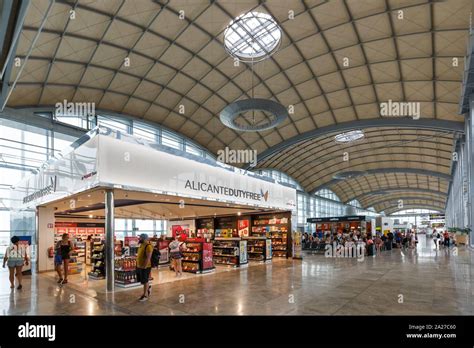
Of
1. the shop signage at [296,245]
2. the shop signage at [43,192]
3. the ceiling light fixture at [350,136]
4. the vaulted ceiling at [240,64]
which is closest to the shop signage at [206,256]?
the shop signage at [43,192]

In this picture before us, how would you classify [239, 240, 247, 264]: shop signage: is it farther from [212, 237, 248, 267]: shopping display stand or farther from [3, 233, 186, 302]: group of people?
[3, 233, 186, 302]: group of people

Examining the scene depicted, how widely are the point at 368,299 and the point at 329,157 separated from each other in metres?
35.5

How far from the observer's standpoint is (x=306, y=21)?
18234 mm

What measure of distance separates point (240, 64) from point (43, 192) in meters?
14.9

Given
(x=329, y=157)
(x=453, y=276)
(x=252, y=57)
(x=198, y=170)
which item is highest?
(x=252, y=57)

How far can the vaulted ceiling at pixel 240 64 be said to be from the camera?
53.7 feet

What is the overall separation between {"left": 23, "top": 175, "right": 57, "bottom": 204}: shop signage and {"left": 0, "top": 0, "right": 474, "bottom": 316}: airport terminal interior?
5.5 inches

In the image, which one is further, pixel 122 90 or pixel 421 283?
pixel 122 90

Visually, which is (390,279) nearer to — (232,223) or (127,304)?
(127,304)

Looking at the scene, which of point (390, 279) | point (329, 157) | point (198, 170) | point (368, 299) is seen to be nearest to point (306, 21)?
point (198, 170)

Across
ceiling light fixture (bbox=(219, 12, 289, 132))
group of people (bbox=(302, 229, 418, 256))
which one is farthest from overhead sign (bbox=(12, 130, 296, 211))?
group of people (bbox=(302, 229, 418, 256))

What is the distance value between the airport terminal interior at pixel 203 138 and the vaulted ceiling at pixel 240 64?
0.35ft

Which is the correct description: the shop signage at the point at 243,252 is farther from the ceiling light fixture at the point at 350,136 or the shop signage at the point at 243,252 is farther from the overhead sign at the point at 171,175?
the ceiling light fixture at the point at 350,136

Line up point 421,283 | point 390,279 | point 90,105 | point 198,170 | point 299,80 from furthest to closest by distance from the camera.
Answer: point 299,80 < point 90,105 < point 198,170 < point 390,279 < point 421,283
